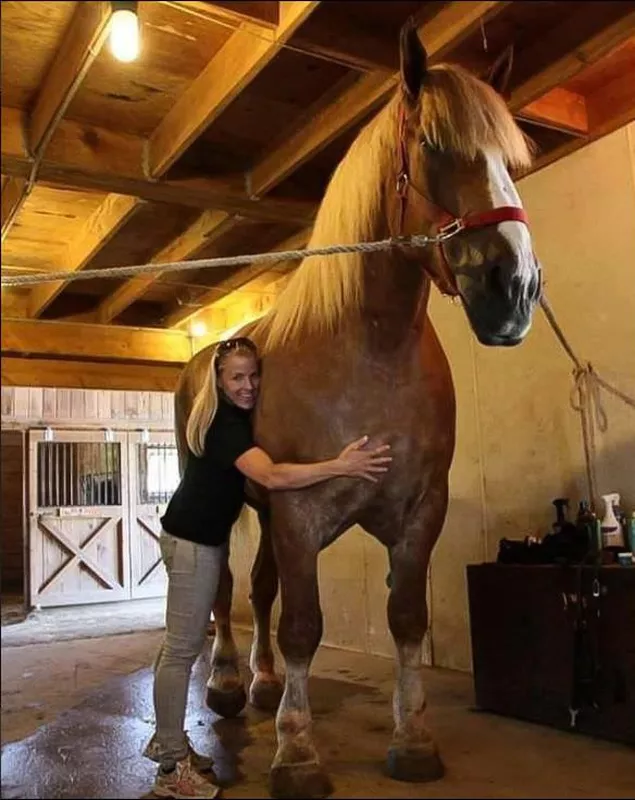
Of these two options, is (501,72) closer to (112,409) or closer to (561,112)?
(561,112)

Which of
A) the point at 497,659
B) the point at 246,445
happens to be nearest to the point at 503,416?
the point at 497,659

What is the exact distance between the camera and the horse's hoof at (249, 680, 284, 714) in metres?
2.29

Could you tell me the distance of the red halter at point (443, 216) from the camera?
1199 mm

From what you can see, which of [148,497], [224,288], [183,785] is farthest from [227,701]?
[224,288]

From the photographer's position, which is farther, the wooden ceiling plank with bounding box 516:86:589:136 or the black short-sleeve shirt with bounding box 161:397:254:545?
the wooden ceiling plank with bounding box 516:86:589:136

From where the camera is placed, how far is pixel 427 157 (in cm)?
133

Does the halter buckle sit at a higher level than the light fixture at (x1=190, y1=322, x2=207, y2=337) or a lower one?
lower

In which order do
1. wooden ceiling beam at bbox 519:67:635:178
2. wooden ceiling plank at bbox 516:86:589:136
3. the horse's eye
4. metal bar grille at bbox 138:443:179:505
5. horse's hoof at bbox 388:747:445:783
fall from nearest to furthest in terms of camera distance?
horse's hoof at bbox 388:747:445:783, the horse's eye, wooden ceiling plank at bbox 516:86:589:136, wooden ceiling beam at bbox 519:67:635:178, metal bar grille at bbox 138:443:179:505

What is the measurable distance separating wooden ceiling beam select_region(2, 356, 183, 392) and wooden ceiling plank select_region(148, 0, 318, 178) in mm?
567

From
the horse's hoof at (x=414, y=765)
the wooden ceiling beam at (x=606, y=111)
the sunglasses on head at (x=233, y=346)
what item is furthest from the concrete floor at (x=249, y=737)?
the wooden ceiling beam at (x=606, y=111)

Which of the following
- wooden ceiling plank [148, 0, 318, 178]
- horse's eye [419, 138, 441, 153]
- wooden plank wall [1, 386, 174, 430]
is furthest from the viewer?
wooden plank wall [1, 386, 174, 430]

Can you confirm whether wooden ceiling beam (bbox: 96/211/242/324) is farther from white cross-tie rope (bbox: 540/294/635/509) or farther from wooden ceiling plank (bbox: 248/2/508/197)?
white cross-tie rope (bbox: 540/294/635/509)

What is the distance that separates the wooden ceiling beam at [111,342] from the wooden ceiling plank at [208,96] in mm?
447

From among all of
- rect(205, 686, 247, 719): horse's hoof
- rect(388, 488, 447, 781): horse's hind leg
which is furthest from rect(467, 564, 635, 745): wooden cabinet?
rect(205, 686, 247, 719): horse's hoof
